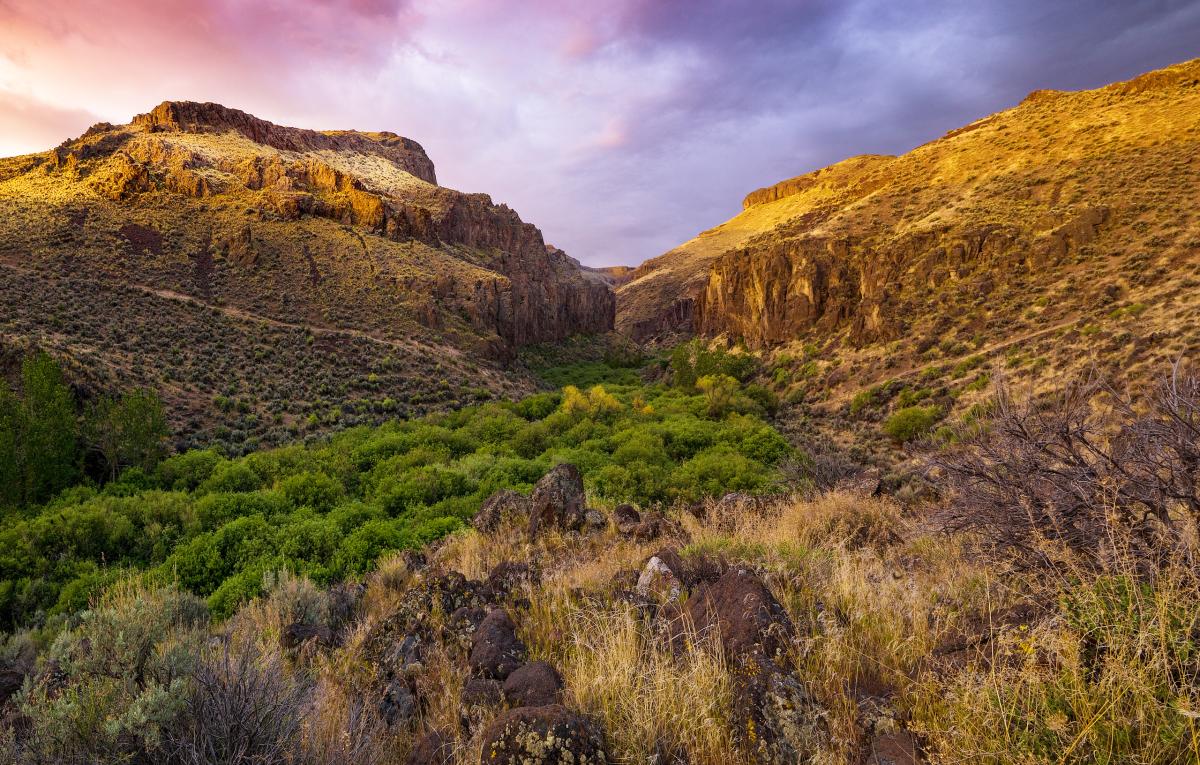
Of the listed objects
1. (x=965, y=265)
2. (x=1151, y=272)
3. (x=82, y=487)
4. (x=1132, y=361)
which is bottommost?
(x=1132, y=361)

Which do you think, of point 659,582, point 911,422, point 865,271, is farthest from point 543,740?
point 865,271

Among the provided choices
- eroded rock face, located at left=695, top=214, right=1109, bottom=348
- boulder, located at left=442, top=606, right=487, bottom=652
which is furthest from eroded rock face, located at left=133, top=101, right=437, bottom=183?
boulder, located at left=442, top=606, right=487, bottom=652

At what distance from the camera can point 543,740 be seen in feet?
7.25

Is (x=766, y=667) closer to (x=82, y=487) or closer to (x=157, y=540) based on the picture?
(x=157, y=540)

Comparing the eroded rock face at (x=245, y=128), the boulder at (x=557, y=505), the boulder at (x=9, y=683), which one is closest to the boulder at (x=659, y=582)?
the boulder at (x=557, y=505)

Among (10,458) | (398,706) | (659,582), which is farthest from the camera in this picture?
(10,458)

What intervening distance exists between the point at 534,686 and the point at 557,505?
494 cm

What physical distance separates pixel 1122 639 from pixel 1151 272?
34261 millimetres

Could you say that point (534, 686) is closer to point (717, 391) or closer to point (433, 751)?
point (433, 751)

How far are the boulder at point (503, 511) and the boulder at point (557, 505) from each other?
1.48 ft

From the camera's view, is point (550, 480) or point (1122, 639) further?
point (550, 480)

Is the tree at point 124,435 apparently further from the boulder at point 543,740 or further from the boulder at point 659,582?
the boulder at point 543,740

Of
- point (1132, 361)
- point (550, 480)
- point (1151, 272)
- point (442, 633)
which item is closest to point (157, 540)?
point (550, 480)

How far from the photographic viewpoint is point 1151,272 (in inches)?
958
